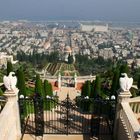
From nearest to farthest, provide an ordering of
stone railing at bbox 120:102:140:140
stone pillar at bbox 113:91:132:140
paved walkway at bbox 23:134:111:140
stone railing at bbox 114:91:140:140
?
1. stone railing at bbox 120:102:140:140
2. stone railing at bbox 114:91:140:140
3. stone pillar at bbox 113:91:132:140
4. paved walkway at bbox 23:134:111:140

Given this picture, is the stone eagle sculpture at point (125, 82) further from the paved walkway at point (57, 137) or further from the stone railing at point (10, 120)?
the stone railing at point (10, 120)

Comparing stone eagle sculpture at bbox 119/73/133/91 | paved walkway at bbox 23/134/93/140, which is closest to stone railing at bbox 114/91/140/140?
stone eagle sculpture at bbox 119/73/133/91

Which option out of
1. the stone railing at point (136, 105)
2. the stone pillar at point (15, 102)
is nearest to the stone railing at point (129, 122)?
the stone railing at point (136, 105)

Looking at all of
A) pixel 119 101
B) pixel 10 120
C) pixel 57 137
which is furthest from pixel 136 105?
pixel 10 120

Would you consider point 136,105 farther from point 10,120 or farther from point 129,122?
point 10,120

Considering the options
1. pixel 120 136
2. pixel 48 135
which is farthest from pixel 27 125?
pixel 120 136

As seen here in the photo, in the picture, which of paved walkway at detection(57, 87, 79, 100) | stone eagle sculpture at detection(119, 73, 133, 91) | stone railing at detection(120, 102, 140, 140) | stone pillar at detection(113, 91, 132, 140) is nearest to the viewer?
stone railing at detection(120, 102, 140, 140)

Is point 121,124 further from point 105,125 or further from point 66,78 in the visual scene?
point 66,78

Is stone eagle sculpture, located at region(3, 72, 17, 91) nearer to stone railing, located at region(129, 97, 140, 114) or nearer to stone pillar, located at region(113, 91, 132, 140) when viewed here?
stone pillar, located at region(113, 91, 132, 140)

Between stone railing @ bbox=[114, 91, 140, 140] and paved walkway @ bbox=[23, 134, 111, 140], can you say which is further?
paved walkway @ bbox=[23, 134, 111, 140]
